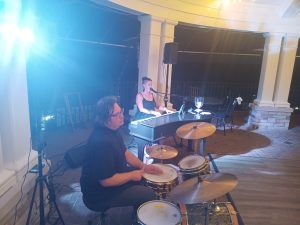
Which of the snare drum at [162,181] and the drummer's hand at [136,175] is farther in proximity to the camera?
the snare drum at [162,181]

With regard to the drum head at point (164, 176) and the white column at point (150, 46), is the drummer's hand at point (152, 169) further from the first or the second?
the white column at point (150, 46)

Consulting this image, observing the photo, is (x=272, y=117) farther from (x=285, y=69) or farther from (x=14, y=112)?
(x=14, y=112)

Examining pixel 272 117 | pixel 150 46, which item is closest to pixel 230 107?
pixel 272 117

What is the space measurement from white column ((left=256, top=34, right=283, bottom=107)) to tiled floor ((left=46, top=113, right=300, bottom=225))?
94cm

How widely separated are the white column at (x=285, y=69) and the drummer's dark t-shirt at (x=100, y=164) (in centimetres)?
600

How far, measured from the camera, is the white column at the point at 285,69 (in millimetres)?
6488

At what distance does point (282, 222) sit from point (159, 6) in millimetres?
4351

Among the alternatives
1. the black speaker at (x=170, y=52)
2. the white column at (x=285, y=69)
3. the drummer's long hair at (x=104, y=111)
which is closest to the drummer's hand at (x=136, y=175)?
the drummer's long hair at (x=104, y=111)

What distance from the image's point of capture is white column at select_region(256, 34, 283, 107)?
6547 mm

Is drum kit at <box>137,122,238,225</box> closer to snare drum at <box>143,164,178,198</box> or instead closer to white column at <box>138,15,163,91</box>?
snare drum at <box>143,164,178,198</box>

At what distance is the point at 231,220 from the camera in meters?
2.12

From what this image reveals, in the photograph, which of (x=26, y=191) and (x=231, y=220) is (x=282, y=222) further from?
(x=26, y=191)

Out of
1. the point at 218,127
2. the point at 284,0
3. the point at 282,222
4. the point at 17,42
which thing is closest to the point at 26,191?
the point at 17,42

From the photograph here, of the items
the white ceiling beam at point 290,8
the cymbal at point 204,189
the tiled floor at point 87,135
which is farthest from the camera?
the white ceiling beam at point 290,8
